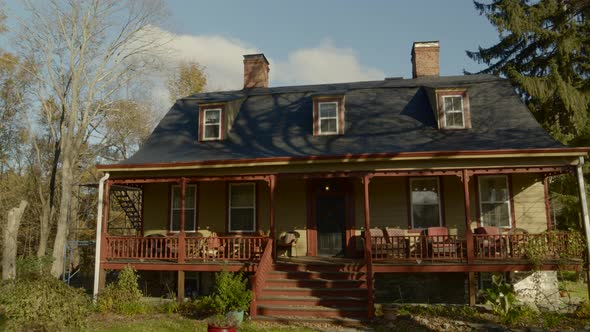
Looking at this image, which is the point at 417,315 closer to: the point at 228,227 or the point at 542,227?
the point at 542,227

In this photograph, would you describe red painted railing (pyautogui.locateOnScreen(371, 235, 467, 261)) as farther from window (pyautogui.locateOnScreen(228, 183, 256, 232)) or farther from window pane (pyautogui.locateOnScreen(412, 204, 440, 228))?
window (pyautogui.locateOnScreen(228, 183, 256, 232))

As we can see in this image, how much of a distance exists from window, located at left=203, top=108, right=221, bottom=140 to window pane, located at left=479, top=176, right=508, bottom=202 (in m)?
9.01

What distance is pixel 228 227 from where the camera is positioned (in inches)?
604

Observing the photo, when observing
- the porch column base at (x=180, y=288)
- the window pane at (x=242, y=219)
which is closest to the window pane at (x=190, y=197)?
the window pane at (x=242, y=219)

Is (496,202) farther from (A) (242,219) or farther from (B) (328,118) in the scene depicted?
→ (A) (242,219)

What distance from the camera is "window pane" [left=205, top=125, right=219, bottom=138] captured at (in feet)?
54.1

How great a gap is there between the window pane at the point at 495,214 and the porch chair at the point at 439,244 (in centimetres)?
204

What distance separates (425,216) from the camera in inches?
565

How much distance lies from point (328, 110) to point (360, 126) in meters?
1.25

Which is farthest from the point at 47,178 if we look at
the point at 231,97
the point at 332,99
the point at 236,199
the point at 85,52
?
the point at 332,99

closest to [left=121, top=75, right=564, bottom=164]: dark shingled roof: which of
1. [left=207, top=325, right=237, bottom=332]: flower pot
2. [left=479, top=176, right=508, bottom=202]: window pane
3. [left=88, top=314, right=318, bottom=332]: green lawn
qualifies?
[left=479, top=176, right=508, bottom=202]: window pane

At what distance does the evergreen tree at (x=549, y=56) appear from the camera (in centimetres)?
2100

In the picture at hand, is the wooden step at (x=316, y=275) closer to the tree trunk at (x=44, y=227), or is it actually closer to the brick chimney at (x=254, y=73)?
the brick chimney at (x=254, y=73)

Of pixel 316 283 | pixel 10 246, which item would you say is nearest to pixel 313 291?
pixel 316 283
